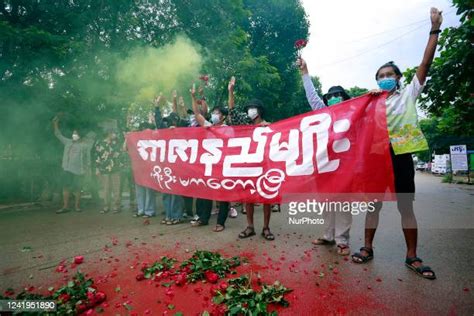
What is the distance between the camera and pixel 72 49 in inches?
240

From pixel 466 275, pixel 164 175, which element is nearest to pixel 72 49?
pixel 164 175

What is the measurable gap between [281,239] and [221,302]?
2.06 m

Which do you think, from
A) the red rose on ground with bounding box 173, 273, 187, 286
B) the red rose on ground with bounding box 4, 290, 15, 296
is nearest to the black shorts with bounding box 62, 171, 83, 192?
the red rose on ground with bounding box 4, 290, 15, 296

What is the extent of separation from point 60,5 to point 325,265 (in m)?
7.89

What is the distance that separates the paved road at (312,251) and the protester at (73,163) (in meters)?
0.76

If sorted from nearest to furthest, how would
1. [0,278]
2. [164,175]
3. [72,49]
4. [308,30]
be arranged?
[0,278] → [164,175] → [72,49] → [308,30]

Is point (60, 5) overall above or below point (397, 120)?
above

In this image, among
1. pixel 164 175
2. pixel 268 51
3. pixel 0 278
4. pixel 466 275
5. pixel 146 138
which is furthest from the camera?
pixel 268 51

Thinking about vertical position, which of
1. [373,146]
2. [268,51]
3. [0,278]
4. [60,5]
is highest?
[268,51]

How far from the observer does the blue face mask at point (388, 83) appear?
128 inches

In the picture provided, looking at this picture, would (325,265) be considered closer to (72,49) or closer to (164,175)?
(164,175)

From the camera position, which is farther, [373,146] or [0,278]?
[373,146]

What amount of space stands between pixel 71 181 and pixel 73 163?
0.48 meters

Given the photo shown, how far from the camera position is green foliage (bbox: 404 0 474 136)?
6.42m
